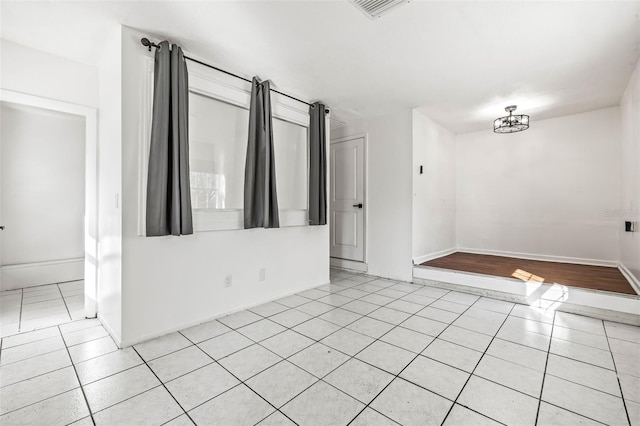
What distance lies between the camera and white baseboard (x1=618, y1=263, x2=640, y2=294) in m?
2.94

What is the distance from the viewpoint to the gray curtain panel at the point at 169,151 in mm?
2266

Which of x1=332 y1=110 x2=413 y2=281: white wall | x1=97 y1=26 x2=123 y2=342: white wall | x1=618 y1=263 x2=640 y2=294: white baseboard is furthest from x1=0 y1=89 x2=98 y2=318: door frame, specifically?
x1=618 y1=263 x2=640 y2=294: white baseboard

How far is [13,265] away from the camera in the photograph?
3730mm

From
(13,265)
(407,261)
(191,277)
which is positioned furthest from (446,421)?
(13,265)

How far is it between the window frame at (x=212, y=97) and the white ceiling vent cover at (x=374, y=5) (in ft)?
4.84

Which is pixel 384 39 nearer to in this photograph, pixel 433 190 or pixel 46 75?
pixel 433 190

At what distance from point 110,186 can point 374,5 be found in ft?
8.44

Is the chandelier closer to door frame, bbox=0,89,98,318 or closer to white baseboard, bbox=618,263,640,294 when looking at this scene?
white baseboard, bbox=618,263,640,294

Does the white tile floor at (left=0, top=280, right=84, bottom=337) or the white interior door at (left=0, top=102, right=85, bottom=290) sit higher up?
the white interior door at (left=0, top=102, right=85, bottom=290)

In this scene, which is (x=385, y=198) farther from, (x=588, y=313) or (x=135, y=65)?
(x=135, y=65)

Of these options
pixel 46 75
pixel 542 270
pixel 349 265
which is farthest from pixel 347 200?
pixel 46 75

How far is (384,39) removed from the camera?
2.44 m

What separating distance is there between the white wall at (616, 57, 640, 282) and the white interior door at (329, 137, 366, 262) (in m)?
3.13

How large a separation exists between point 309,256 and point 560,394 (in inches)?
107
